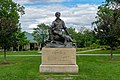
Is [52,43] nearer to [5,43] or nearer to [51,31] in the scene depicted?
[51,31]

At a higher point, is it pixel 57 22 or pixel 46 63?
pixel 57 22

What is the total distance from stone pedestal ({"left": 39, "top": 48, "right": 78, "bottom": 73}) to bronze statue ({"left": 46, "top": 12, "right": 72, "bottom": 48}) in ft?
0.99

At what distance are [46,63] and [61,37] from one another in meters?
1.48

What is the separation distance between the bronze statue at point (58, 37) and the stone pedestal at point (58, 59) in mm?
301

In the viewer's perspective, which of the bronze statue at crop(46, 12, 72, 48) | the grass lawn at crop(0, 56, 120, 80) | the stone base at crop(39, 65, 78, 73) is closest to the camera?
the grass lawn at crop(0, 56, 120, 80)

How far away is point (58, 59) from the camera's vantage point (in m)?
13.4

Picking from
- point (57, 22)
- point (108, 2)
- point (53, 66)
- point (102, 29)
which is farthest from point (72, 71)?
point (108, 2)

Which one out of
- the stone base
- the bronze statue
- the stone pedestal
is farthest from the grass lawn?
the bronze statue

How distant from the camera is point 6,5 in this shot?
143ft

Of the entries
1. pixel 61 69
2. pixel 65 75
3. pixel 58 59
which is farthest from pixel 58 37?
pixel 65 75

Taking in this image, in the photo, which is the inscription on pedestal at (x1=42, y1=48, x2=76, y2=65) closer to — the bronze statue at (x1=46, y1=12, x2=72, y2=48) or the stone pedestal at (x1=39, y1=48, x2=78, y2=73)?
the stone pedestal at (x1=39, y1=48, x2=78, y2=73)

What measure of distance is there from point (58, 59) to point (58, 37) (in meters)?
1.15

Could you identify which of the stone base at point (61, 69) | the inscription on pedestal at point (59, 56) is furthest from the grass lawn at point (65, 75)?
the inscription on pedestal at point (59, 56)

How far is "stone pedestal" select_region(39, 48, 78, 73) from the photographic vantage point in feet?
43.7
